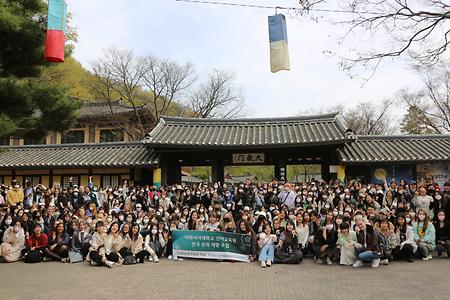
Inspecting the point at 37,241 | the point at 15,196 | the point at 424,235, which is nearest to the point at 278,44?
the point at 424,235

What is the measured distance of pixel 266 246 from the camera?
978cm

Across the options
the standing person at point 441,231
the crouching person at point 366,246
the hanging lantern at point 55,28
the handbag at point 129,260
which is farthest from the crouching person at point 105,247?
the standing person at point 441,231

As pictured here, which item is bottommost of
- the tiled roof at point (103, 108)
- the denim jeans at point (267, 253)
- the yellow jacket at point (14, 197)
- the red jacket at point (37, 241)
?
the denim jeans at point (267, 253)

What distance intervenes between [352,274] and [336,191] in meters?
5.33

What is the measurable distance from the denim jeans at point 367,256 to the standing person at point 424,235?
1549mm

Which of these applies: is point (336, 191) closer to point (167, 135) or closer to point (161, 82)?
point (167, 135)

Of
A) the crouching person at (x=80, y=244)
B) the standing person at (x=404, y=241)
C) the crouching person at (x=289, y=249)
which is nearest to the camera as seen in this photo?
the standing person at (x=404, y=241)

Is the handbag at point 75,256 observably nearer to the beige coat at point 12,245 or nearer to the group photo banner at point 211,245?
the beige coat at point 12,245

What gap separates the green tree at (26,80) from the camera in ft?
29.6

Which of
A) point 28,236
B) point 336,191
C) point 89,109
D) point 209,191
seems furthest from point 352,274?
point 89,109

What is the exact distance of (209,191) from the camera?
14.8m

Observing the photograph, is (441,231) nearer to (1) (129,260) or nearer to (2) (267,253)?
(2) (267,253)

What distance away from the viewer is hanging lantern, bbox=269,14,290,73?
9117mm

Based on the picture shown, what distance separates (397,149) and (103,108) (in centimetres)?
2337
